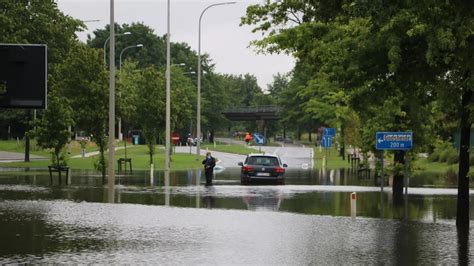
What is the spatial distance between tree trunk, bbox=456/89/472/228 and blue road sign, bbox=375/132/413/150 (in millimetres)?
2478

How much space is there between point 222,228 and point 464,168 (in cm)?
591

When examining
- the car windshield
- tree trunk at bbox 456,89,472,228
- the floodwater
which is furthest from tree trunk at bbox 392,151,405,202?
tree trunk at bbox 456,89,472,228

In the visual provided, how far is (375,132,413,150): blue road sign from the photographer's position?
67.8 feet

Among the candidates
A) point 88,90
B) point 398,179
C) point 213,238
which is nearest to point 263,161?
point 398,179

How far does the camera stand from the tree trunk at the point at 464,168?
17.6 metres

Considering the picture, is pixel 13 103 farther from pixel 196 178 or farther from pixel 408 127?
pixel 196 178

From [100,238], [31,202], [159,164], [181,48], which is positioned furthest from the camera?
[181,48]

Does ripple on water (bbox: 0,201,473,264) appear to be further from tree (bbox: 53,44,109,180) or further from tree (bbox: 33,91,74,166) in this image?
tree (bbox: 53,44,109,180)

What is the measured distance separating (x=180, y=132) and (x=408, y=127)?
9256 cm

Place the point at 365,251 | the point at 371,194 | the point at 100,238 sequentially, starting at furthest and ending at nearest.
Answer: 1. the point at 371,194
2. the point at 100,238
3. the point at 365,251

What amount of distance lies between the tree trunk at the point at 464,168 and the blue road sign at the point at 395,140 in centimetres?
248

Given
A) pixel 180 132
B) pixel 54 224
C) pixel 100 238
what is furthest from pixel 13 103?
pixel 180 132

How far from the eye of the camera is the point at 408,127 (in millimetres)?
26688

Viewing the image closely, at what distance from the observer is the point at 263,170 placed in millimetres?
34719
